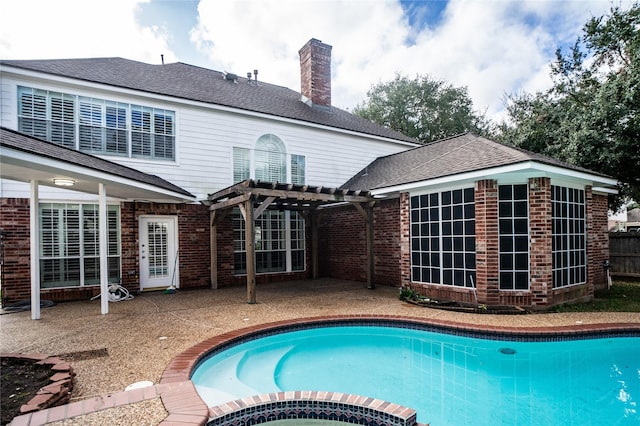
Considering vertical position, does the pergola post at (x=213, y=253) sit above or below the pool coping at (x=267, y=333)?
above

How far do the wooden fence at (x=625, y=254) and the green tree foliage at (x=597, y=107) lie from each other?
1.60 m

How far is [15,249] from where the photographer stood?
8.09 metres

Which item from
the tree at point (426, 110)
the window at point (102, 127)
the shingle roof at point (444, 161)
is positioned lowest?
the shingle roof at point (444, 161)

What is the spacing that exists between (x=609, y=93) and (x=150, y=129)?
43.4ft

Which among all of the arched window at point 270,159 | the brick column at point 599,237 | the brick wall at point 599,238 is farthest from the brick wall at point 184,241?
the brick wall at point 599,238

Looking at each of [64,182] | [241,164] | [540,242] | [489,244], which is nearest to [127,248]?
[64,182]

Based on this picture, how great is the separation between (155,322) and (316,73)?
1118cm

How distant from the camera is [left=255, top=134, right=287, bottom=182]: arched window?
11.4m

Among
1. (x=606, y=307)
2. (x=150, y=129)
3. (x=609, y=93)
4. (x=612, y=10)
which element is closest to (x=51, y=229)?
(x=150, y=129)

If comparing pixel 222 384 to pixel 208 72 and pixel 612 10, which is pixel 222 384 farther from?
pixel 612 10

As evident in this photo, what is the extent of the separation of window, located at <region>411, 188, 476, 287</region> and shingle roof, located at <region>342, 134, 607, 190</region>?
57cm

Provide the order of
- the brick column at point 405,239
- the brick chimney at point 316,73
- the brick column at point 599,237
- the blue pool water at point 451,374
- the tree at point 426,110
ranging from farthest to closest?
the tree at point 426,110
the brick chimney at point 316,73
the brick column at point 599,237
the brick column at point 405,239
the blue pool water at point 451,374

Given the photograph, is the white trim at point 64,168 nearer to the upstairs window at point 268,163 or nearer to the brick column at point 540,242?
the upstairs window at point 268,163

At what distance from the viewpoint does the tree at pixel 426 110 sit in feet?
83.7
